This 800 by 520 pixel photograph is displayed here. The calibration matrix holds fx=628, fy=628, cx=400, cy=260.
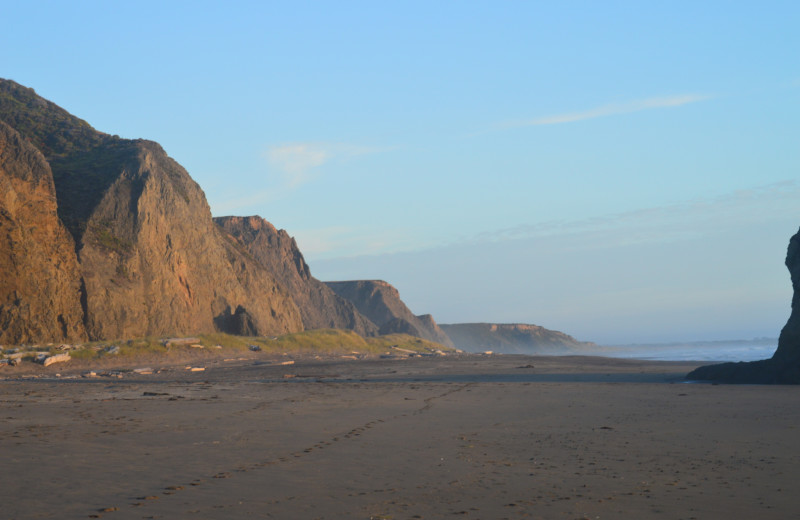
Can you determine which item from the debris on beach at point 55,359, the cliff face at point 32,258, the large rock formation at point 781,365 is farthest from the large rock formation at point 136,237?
the large rock formation at point 781,365

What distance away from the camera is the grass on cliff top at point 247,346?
26447 millimetres

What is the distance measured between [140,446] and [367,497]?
398 cm

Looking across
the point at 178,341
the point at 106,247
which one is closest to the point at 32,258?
the point at 106,247

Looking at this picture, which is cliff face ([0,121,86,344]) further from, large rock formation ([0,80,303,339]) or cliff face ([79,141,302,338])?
cliff face ([79,141,302,338])

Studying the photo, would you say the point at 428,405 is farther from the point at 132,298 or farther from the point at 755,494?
the point at 132,298

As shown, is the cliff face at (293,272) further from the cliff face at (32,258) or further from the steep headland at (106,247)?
the cliff face at (32,258)

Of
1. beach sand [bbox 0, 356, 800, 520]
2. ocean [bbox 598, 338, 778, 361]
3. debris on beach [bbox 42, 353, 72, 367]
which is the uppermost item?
debris on beach [bbox 42, 353, 72, 367]

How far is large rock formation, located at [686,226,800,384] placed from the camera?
18203 mm

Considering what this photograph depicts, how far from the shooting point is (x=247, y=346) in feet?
122

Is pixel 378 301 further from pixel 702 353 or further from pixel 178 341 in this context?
pixel 178 341

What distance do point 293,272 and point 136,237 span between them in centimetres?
3905

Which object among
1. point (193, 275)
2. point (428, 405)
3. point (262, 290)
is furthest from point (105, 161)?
point (428, 405)

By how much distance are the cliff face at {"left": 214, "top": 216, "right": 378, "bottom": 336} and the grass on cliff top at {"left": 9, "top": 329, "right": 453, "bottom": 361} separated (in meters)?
14.2

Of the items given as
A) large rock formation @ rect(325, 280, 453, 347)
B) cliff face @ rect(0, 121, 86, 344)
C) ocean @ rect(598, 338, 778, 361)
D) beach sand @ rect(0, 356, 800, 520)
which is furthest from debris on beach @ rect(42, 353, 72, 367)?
large rock formation @ rect(325, 280, 453, 347)
